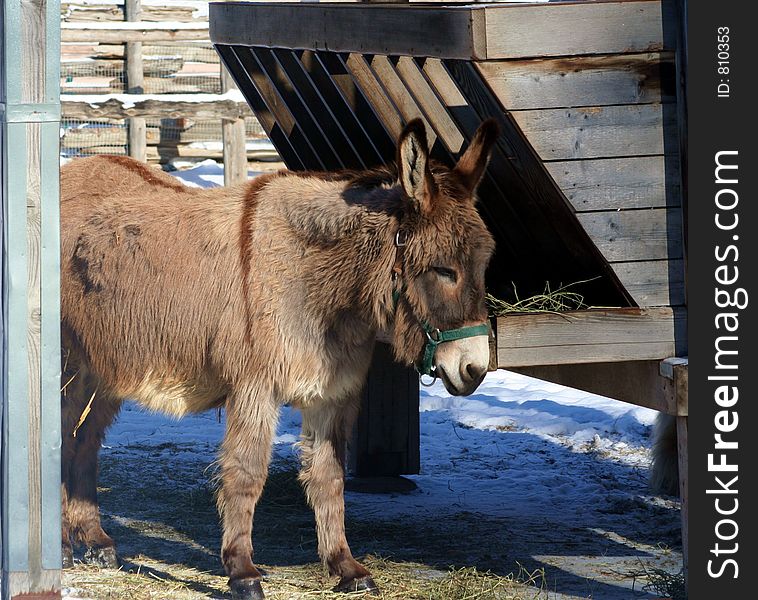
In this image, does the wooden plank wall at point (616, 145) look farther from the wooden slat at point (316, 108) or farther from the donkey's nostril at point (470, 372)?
the wooden slat at point (316, 108)

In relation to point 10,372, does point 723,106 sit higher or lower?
higher

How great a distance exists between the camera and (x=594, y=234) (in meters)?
4.41

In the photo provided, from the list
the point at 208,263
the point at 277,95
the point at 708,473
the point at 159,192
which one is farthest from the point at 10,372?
the point at 277,95

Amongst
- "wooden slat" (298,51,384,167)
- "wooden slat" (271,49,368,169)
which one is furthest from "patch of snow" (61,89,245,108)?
"wooden slat" (298,51,384,167)

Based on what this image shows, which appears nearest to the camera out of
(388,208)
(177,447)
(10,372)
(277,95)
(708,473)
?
(10,372)

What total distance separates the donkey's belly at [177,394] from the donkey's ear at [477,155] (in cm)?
145

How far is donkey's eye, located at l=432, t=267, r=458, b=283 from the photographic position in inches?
176

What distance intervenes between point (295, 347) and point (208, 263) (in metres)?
0.56

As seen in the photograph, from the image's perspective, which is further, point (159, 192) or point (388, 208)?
point (159, 192)

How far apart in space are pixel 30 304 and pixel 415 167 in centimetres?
155

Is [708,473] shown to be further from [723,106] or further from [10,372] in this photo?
[10,372]

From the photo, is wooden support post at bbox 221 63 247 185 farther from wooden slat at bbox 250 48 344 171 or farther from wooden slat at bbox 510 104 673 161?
wooden slat at bbox 510 104 673 161

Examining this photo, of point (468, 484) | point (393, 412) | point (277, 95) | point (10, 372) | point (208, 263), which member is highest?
point (277, 95)

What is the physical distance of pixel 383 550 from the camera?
568cm
